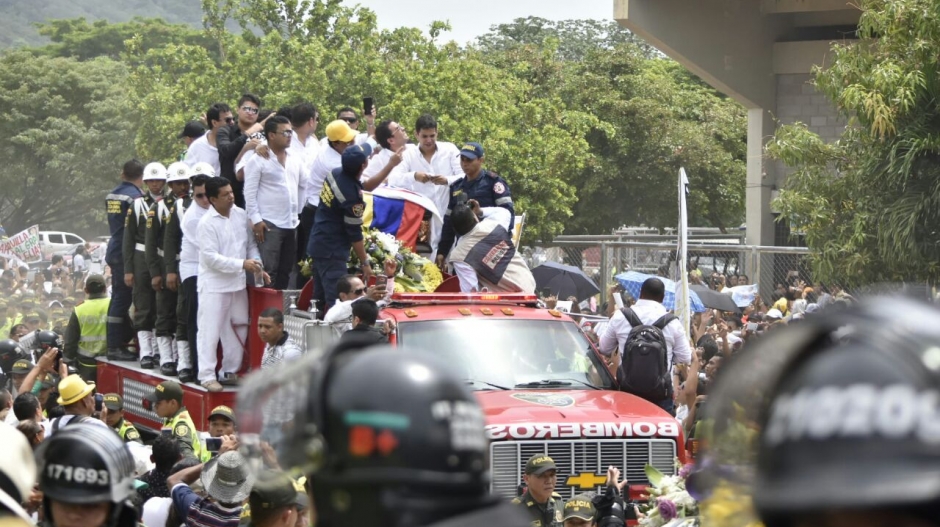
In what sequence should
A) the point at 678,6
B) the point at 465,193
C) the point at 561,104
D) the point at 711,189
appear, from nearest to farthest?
the point at 465,193, the point at 678,6, the point at 561,104, the point at 711,189

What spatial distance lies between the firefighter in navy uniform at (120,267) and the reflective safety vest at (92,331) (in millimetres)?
165

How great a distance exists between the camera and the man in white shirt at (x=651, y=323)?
35.5 ft

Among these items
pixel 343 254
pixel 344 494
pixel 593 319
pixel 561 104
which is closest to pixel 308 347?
pixel 343 254

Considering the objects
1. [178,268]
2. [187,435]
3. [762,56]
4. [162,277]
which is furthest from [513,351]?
[762,56]

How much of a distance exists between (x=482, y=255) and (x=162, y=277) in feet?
11.2

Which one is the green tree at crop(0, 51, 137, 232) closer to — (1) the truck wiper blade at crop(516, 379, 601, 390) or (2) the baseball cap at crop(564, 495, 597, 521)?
(1) the truck wiper blade at crop(516, 379, 601, 390)

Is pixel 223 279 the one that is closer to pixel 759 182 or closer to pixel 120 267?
pixel 120 267

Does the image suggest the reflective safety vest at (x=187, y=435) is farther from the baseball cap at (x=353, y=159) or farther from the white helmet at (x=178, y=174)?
the white helmet at (x=178, y=174)

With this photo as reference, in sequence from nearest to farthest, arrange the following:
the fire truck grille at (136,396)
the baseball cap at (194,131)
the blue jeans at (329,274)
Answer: the blue jeans at (329,274) → the fire truck grille at (136,396) → the baseball cap at (194,131)

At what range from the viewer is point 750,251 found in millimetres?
19688

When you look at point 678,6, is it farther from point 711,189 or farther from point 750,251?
point 711,189

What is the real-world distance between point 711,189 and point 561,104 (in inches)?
235

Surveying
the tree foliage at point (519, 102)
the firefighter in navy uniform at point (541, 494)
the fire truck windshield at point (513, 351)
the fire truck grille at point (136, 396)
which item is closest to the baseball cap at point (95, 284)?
the fire truck grille at point (136, 396)

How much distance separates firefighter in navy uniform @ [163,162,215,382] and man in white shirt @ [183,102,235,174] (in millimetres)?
629
